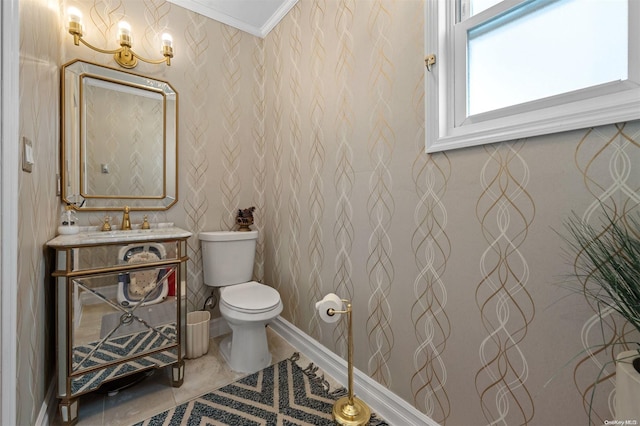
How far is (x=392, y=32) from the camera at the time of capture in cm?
125

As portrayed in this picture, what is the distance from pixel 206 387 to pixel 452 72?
79.7 inches

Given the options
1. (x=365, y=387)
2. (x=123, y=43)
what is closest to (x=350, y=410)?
(x=365, y=387)

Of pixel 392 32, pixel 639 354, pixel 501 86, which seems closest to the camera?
pixel 639 354

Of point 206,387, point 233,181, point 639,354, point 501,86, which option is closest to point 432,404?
point 639,354

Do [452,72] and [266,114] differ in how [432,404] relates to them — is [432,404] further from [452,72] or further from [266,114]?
[266,114]

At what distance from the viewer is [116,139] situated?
176cm

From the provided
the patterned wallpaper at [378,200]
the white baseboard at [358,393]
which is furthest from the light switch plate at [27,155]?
the white baseboard at [358,393]

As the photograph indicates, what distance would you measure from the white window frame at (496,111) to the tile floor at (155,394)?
1.49m

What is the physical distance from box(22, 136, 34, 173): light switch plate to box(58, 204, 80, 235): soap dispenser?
0.61 metres

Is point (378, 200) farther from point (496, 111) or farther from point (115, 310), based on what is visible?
point (115, 310)

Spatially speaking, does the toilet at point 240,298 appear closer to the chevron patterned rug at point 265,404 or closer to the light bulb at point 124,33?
the chevron patterned rug at point 265,404

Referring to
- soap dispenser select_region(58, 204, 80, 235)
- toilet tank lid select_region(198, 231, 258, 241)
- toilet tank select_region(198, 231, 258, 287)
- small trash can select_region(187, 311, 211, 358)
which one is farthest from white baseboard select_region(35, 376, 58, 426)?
toilet tank lid select_region(198, 231, 258, 241)

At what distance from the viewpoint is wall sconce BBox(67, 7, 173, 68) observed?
1497mm

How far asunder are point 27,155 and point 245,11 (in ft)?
6.02
